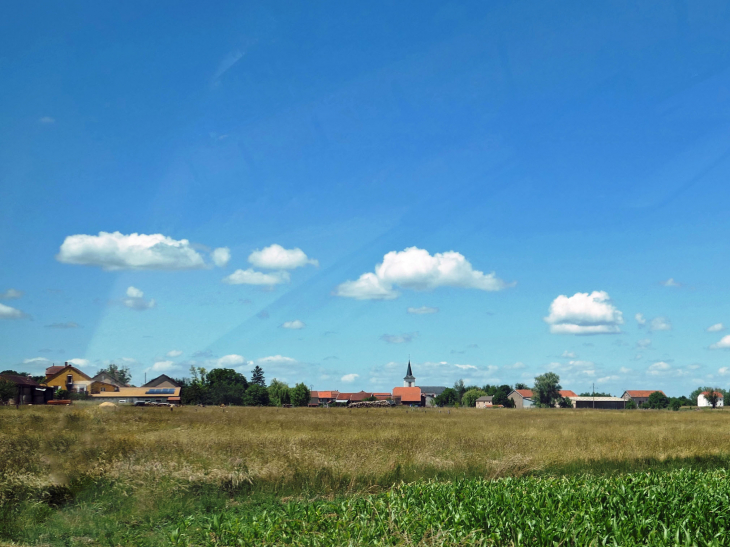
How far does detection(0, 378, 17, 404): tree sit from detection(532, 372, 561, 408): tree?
13939cm

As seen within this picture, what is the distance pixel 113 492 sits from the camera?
34.3 ft

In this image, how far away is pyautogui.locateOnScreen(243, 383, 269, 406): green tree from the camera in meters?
108

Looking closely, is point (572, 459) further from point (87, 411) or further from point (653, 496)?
point (87, 411)

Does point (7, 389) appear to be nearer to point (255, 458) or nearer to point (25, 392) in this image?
point (25, 392)

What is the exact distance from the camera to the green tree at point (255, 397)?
355ft

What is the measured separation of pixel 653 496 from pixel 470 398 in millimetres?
149201

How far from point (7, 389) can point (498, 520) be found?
873 inches

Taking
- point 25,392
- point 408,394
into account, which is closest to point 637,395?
point 408,394

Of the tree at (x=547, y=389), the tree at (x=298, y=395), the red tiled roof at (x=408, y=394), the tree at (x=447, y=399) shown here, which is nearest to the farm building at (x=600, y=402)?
the tree at (x=547, y=389)

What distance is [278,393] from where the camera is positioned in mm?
116125

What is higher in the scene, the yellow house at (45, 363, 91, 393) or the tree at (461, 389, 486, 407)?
the yellow house at (45, 363, 91, 393)

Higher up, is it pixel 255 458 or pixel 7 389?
pixel 7 389

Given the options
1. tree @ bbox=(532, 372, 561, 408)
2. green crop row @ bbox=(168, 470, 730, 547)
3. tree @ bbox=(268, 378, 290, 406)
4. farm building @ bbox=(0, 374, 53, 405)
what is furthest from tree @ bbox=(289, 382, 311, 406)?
green crop row @ bbox=(168, 470, 730, 547)

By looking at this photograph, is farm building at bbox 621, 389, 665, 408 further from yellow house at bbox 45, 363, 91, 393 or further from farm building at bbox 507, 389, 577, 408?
yellow house at bbox 45, 363, 91, 393
